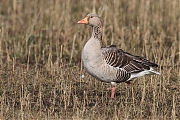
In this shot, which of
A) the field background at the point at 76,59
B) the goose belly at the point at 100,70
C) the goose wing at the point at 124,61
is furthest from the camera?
the goose wing at the point at 124,61


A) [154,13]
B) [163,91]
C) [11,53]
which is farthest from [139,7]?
[163,91]

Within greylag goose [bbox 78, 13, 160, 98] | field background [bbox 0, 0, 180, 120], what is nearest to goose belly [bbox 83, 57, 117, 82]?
greylag goose [bbox 78, 13, 160, 98]

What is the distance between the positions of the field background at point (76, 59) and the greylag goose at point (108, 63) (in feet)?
0.98

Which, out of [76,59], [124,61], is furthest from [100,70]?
[76,59]

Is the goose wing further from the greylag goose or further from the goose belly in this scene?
the goose belly

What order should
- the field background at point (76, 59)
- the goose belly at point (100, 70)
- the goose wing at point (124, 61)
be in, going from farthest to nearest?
the goose wing at point (124, 61) → the goose belly at point (100, 70) → the field background at point (76, 59)

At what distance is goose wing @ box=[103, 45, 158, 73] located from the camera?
8195mm

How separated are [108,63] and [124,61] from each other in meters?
0.37

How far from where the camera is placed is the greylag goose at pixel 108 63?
802 centimetres

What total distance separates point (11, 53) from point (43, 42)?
3.48 feet

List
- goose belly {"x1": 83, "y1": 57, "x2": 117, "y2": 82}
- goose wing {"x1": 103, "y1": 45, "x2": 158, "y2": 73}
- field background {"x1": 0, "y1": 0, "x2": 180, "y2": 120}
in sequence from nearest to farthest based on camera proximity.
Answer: field background {"x1": 0, "y1": 0, "x2": 180, "y2": 120} → goose belly {"x1": 83, "y1": 57, "x2": 117, "y2": 82} → goose wing {"x1": 103, "y1": 45, "x2": 158, "y2": 73}

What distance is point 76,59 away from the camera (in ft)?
35.7

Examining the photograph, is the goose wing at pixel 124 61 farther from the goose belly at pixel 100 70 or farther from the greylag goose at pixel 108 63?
the goose belly at pixel 100 70

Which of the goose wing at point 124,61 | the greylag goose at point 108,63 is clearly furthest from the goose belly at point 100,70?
the goose wing at point 124,61
